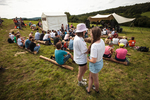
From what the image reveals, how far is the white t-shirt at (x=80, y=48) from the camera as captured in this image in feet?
5.98

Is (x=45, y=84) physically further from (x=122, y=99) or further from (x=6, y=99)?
(x=122, y=99)

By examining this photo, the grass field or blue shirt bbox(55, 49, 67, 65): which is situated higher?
blue shirt bbox(55, 49, 67, 65)

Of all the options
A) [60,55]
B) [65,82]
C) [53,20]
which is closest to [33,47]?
[60,55]

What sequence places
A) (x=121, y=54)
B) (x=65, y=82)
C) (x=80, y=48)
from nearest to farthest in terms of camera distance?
1. (x=80, y=48)
2. (x=65, y=82)
3. (x=121, y=54)

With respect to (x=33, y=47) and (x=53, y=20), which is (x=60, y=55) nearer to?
(x=33, y=47)

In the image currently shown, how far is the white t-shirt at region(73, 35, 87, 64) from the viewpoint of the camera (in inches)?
71.7

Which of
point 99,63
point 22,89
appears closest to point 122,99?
point 99,63

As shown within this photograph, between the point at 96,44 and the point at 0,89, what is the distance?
395 centimetres

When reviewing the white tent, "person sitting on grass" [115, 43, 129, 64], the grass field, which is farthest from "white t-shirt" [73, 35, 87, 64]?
the white tent

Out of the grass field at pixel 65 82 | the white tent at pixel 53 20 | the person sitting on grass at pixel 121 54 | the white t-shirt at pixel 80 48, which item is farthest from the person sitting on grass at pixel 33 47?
the white tent at pixel 53 20

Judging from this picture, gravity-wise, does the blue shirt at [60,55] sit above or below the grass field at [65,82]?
above

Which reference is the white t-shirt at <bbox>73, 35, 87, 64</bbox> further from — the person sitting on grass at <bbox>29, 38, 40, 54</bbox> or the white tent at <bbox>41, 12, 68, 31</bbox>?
the white tent at <bbox>41, 12, 68, 31</bbox>

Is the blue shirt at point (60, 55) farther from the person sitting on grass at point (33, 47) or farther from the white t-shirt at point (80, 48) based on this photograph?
the person sitting on grass at point (33, 47)

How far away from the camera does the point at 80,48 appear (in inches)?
73.7
